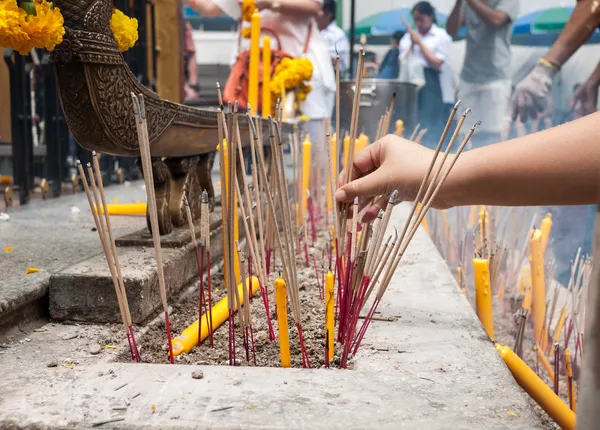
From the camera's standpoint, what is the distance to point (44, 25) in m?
1.03

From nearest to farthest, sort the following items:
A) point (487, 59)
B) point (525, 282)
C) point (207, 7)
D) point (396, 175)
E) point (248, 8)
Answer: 1. point (396, 175)
2. point (525, 282)
3. point (248, 8)
4. point (207, 7)
5. point (487, 59)

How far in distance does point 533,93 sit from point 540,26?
22.1 inches

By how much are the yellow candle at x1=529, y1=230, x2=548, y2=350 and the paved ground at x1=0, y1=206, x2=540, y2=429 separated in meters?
0.74

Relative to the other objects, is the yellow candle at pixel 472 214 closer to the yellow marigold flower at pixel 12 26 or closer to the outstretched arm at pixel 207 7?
the outstretched arm at pixel 207 7

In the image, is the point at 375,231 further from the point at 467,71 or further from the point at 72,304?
the point at 467,71

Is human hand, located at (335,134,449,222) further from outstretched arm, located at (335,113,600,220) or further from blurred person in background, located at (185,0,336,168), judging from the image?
blurred person in background, located at (185,0,336,168)

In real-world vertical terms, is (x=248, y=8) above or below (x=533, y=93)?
above

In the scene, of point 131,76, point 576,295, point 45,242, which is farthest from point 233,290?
point 576,295

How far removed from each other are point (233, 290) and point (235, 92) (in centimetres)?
201

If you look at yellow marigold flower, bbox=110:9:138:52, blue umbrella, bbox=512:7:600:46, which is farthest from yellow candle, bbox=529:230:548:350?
blue umbrella, bbox=512:7:600:46

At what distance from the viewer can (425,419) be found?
2.30 ft

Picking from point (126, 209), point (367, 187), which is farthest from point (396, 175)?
point (126, 209)

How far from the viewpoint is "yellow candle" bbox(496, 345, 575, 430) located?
0.97 meters

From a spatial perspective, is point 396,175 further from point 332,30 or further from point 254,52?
point 332,30
